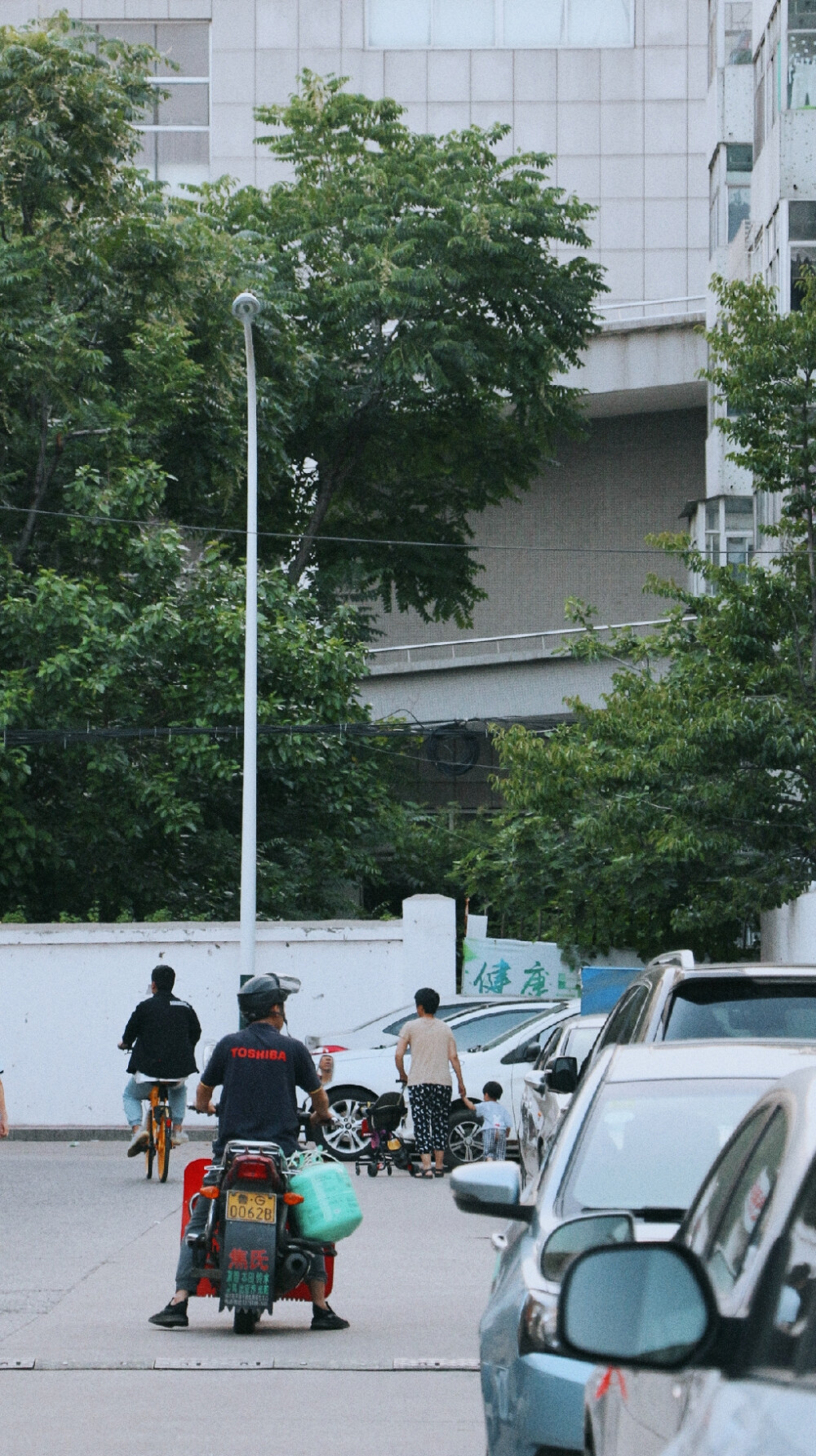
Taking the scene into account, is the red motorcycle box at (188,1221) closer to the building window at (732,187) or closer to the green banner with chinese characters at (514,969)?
the green banner with chinese characters at (514,969)

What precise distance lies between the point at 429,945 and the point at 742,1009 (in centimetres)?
1579

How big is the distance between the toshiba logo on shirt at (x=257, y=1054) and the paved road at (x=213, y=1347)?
4.09ft

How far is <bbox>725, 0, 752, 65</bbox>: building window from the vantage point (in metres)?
30.9

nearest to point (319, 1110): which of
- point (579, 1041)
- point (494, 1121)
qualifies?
point (579, 1041)

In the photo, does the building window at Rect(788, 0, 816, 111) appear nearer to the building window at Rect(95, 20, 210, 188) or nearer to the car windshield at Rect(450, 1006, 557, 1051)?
the car windshield at Rect(450, 1006, 557, 1051)

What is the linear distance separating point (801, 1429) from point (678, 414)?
47.5 meters

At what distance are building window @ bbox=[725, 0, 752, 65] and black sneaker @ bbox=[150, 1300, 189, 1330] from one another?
2626 centimetres

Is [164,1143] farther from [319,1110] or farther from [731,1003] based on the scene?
[731,1003]

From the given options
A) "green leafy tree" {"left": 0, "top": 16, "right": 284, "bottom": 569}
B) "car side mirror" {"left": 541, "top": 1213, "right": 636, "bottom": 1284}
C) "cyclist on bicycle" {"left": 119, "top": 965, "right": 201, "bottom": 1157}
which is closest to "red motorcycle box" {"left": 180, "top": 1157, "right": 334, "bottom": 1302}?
"car side mirror" {"left": 541, "top": 1213, "right": 636, "bottom": 1284}

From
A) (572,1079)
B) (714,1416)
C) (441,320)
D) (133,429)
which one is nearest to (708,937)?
(133,429)

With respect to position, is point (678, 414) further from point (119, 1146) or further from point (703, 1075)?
point (703, 1075)

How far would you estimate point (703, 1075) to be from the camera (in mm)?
5727

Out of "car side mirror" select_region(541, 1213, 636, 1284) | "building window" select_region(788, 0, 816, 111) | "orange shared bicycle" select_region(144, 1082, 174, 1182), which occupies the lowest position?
"orange shared bicycle" select_region(144, 1082, 174, 1182)

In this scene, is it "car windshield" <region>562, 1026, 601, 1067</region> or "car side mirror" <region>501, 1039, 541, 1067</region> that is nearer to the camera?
"car windshield" <region>562, 1026, 601, 1067</region>
